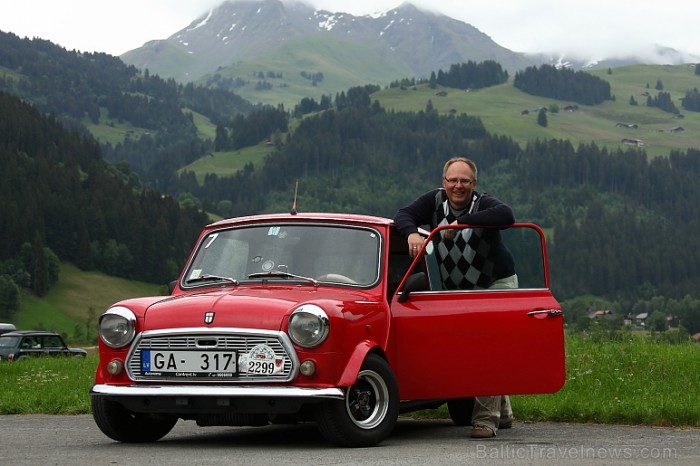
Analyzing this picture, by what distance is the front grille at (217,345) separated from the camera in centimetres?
885

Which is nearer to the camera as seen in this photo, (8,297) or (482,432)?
(482,432)

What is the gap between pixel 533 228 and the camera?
1032 cm

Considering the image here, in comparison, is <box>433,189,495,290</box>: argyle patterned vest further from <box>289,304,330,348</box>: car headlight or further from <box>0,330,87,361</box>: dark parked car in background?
<box>0,330,87,361</box>: dark parked car in background

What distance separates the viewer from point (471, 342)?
9789 mm

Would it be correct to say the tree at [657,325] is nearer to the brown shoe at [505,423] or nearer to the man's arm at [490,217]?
the brown shoe at [505,423]

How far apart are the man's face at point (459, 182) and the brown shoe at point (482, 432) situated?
6.35 feet

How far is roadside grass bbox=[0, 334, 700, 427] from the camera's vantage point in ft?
36.5

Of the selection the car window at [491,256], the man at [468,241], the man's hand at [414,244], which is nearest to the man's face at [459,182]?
the man at [468,241]

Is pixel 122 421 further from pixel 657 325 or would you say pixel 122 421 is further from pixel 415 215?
pixel 657 325

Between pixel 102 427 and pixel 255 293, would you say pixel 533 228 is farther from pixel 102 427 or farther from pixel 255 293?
pixel 102 427

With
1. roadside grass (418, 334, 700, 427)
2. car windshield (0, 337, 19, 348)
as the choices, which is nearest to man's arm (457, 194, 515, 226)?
roadside grass (418, 334, 700, 427)

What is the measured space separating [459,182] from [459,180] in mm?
17

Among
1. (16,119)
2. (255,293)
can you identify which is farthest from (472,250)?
(16,119)

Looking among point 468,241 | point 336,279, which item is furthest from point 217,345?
point 468,241
